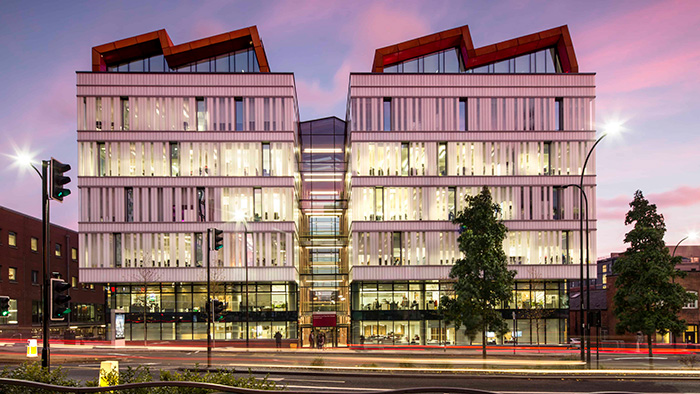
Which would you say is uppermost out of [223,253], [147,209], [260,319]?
[147,209]

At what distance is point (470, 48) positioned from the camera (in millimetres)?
58531

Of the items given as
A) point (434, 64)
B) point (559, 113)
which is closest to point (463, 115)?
point (434, 64)

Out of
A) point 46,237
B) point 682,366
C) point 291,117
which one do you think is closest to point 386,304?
point 291,117

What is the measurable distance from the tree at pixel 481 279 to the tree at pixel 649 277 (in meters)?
8.51

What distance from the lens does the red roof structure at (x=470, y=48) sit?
57938 mm

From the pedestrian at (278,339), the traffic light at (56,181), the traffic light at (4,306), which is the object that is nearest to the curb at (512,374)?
the traffic light at (4,306)

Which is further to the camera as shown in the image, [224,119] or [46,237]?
[224,119]

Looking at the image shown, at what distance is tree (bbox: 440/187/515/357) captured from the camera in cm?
3934

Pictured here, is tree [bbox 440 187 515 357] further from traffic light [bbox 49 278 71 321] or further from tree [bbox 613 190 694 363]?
traffic light [bbox 49 278 71 321]

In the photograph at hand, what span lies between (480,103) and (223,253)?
1169 inches

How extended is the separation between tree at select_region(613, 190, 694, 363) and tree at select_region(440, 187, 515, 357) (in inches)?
335

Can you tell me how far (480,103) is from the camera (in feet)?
190

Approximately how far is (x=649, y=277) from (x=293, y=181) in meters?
33.1

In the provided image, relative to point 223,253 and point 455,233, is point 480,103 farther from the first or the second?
point 223,253
